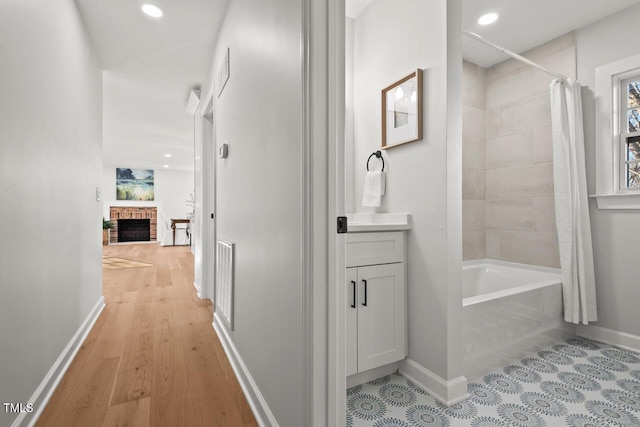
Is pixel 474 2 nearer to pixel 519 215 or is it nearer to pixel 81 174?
pixel 519 215

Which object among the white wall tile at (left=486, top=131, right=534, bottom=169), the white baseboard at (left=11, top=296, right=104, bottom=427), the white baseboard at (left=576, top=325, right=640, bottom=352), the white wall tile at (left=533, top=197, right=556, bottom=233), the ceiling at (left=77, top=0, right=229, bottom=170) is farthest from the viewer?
the white wall tile at (left=486, top=131, right=534, bottom=169)

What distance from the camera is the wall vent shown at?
1.96 metres

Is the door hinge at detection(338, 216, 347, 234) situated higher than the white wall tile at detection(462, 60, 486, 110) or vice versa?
the white wall tile at detection(462, 60, 486, 110)

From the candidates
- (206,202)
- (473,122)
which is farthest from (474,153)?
(206,202)

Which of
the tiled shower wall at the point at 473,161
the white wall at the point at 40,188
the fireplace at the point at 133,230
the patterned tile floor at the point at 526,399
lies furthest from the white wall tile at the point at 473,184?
the fireplace at the point at 133,230

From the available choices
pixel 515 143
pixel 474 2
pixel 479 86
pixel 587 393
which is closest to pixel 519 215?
pixel 515 143

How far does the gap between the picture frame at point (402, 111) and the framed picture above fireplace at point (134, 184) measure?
9.84m

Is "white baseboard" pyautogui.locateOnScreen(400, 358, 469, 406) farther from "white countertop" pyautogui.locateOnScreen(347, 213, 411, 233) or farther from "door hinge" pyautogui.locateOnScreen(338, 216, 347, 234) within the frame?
"door hinge" pyautogui.locateOnScreen(338, 216, 347, 234)

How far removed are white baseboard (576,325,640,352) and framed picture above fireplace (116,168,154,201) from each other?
10.7 meters

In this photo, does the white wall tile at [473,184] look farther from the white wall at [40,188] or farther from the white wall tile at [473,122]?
the white wall at [40,188]

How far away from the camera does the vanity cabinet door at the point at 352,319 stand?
160 cm

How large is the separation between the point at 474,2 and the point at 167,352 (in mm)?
3189

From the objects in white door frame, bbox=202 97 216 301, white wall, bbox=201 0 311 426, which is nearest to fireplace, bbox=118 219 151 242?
white door frame, bbox=202 97 216 301

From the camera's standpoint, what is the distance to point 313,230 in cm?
99
